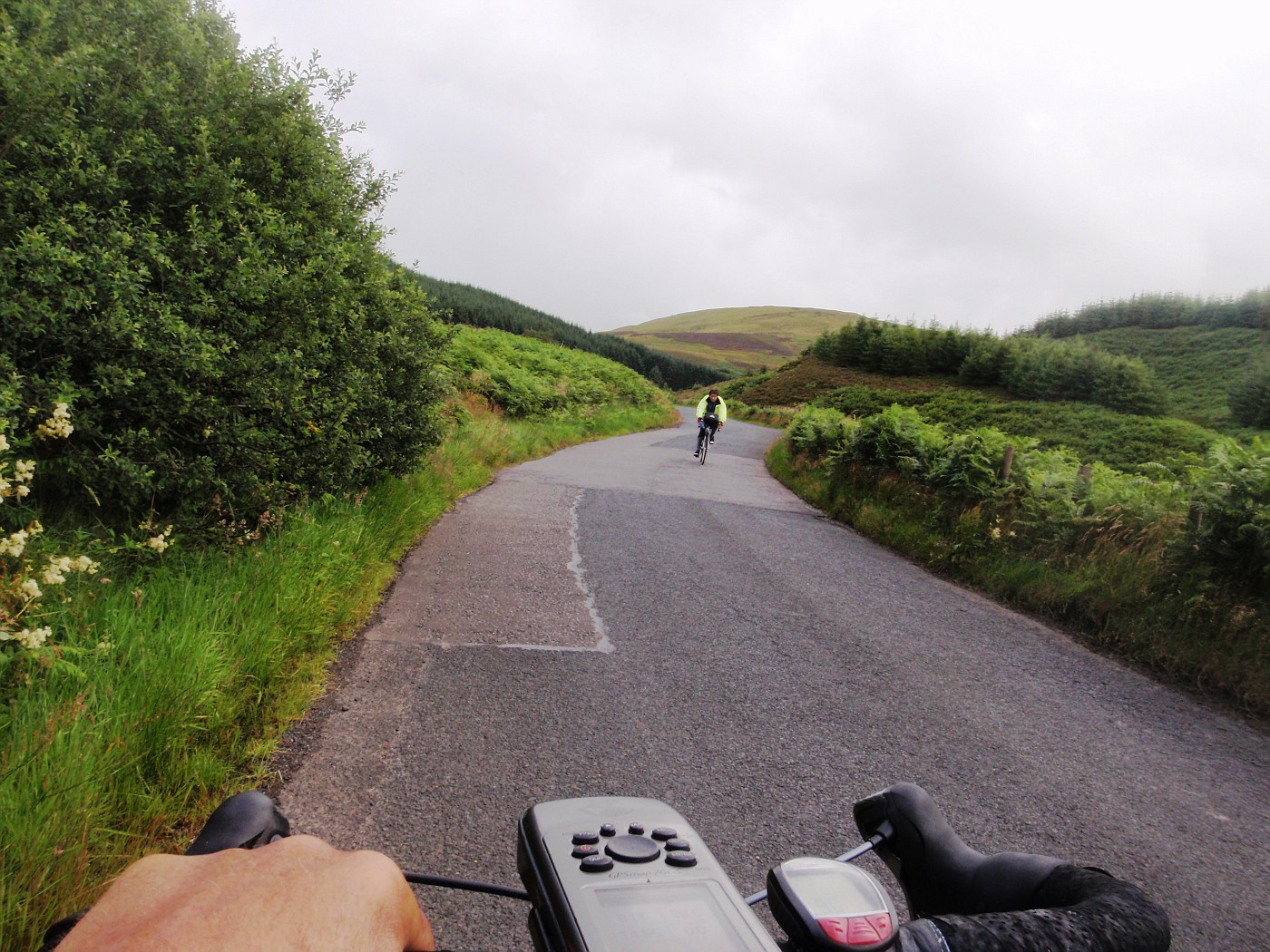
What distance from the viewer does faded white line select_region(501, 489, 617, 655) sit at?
5.37 meters

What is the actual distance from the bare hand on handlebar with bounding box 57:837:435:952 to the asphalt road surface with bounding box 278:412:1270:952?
1711 millimetres

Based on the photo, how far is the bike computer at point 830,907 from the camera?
3.41ft

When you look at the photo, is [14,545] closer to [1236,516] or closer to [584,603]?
[584,603]

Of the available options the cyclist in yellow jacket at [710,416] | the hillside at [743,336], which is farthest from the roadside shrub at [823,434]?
the hillside at [743,336]

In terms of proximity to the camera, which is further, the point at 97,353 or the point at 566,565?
the point at 566,565

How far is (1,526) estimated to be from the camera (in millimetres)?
3920

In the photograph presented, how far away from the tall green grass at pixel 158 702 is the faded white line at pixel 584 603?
1.40 metres

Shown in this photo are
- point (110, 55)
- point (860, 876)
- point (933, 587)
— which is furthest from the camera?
point (933, 587)

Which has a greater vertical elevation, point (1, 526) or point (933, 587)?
point (1, 526)

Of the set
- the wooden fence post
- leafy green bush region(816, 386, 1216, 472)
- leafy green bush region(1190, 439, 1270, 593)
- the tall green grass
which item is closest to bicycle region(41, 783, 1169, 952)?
the tall green grass

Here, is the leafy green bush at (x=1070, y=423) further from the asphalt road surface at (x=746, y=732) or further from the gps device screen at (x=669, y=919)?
the gps device screen at (x=669, y=919)

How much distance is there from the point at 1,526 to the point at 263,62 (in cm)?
355

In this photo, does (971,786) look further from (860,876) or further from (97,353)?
(97,353)

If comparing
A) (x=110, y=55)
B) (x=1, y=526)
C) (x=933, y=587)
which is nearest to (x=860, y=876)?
(x=1, y=526)
